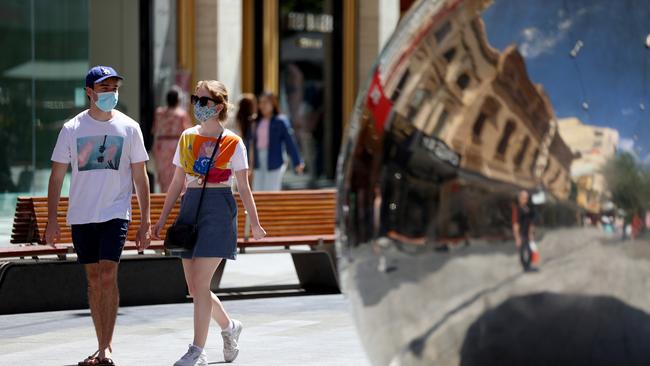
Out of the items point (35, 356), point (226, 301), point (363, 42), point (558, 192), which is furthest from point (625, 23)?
point (363, 42)

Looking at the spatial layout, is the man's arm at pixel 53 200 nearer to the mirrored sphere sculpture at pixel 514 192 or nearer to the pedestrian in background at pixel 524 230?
the mirrored sphere sculpture at pixel 514 192

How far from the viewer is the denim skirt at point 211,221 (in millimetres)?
8438

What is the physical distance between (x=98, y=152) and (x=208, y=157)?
0.62 m

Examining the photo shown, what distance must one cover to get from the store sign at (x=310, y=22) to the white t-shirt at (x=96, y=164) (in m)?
16.0

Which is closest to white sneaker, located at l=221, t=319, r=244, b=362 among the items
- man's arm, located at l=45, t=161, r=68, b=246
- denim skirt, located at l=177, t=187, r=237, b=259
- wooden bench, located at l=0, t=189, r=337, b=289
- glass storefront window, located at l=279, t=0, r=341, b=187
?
denim skirt, located at l=177, t=187, r=237, b=259

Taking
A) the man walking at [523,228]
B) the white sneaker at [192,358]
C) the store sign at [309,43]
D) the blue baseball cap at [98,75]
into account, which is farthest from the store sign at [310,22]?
the man walking at [523,228]

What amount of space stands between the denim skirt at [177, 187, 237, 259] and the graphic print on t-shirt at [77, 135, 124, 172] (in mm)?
464

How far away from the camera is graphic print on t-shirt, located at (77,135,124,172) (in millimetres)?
8688

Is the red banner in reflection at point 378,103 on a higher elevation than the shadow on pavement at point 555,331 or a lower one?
higher

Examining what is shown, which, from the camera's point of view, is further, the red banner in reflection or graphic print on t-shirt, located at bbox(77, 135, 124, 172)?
graphic print on t-shirt, located at bbox(77, 135, 124, 172)

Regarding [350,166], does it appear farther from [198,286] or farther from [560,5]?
[198,286]

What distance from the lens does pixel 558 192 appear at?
17.2 feet

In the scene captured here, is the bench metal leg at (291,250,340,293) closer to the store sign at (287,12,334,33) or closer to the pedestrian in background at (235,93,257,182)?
the pedestrian in background at (235,93,257,182)

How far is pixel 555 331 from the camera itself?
524 centimetres
